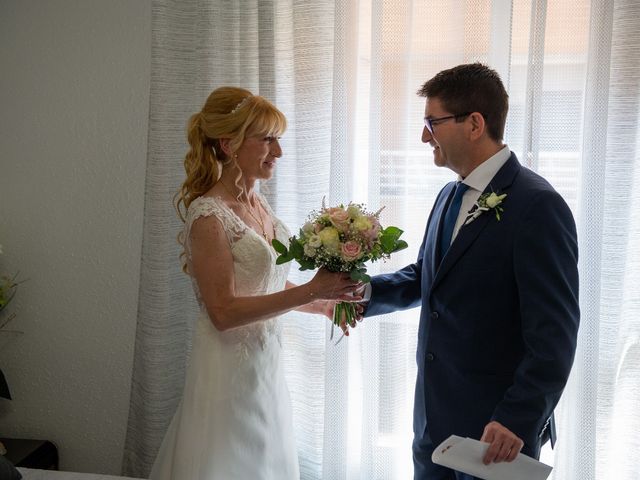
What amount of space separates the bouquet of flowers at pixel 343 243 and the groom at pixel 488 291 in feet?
0.68

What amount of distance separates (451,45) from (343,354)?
1.40 meters

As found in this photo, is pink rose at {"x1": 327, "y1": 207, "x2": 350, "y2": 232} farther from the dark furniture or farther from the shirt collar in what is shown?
the dark furniture

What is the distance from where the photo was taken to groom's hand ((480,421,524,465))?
1.86 meters

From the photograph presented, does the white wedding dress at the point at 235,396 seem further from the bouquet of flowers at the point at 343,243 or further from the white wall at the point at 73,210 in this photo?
the white wall at the point at 73,210

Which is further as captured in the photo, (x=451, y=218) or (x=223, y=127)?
(x=223, y=127)

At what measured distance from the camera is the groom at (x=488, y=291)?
187cm

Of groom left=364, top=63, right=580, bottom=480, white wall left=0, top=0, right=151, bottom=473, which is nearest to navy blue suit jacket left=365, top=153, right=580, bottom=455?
groom left=364, top=63, right=580, bottom=480

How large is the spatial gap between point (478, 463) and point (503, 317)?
1.45 ft

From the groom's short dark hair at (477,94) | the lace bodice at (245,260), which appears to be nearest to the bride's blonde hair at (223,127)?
the lace bodice at (245,260)

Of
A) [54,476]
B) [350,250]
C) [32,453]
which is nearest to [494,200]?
[350,250]

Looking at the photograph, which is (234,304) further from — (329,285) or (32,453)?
(32,453)

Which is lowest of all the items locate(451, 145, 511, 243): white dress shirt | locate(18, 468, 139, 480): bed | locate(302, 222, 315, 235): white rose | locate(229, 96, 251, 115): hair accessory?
locate(18, 468, 139, 480): bed

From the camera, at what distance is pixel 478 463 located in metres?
1.86

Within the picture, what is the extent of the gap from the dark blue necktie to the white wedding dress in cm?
61
